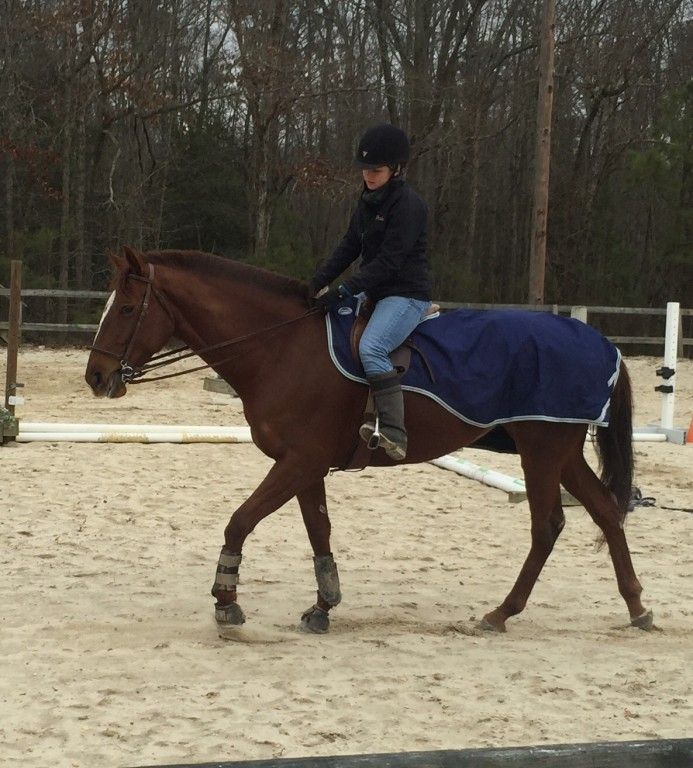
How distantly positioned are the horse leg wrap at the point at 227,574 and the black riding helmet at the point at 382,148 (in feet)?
6.25

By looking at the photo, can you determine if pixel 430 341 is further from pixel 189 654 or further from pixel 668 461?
pixel 668 461

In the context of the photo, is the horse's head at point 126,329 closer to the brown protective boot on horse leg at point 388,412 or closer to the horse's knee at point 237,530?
the horse's knee at point 237,530

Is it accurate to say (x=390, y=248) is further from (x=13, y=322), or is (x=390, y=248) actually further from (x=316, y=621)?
(x=13, y=322)

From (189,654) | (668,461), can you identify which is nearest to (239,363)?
(189,654)

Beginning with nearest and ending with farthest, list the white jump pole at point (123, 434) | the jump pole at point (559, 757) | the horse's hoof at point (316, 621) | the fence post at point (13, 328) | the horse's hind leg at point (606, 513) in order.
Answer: the jump pole at point (559, 757) < the horse's hoof at point (316, 621) < the horse's hind leg at point (606, 513) < the white jump pole at point (123, 434) < the fence post at point (13, 328)

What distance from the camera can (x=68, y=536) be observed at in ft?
20.4

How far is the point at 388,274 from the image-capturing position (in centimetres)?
462

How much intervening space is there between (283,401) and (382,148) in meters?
1.26

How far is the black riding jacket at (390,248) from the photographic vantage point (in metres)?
4.60

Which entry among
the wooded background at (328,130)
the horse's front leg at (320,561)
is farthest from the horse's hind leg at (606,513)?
the wooded background at (328,130)

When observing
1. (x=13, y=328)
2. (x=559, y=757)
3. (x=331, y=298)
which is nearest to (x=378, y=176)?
(x=331, y=298)

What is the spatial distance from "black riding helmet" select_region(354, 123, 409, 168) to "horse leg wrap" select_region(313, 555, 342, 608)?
1.90 m

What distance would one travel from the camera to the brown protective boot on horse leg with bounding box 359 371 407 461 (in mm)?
4547

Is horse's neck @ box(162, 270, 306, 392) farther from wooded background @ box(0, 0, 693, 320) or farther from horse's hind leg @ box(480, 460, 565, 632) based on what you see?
wooded background @ box(0, 0, 693, 320)
